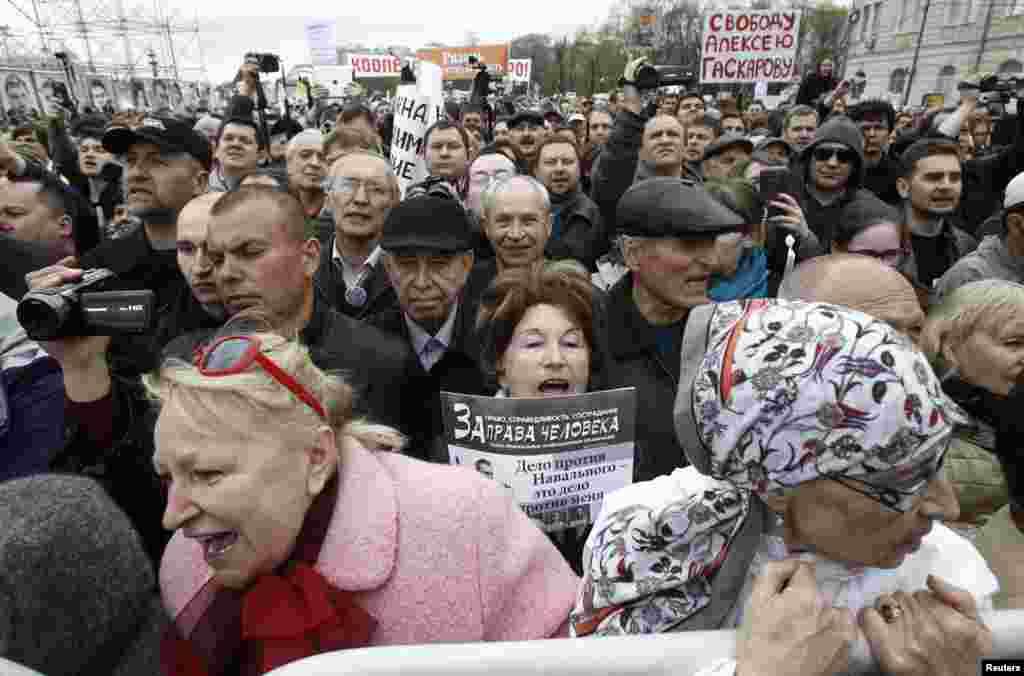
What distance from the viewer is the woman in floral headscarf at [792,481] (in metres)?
0.86

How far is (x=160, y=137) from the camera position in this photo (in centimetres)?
351

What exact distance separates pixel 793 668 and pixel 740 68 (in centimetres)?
855

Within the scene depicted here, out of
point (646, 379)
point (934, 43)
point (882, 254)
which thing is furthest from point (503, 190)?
point (934, 43)

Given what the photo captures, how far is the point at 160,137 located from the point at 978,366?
385 centimetres

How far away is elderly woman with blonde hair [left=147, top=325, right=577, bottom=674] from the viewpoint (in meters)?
1.28

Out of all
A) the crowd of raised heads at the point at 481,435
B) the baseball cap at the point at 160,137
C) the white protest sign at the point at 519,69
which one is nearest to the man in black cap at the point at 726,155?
the crowd of raised heads at the point at 481,435

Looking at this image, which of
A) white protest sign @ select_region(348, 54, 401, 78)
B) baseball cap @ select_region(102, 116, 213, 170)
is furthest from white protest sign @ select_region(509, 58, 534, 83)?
baseball cap @ select_region(102, 116, 213, 170)

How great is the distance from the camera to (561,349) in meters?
2.10

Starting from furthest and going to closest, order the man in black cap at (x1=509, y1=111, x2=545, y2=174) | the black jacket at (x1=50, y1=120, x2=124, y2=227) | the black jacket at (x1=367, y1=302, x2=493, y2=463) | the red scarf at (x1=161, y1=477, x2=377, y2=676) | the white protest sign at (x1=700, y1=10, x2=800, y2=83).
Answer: the white protest sign at (x1=700, y1=10, x2=800, y2=83) < the black jacket at (x1=50, y1=120, x2=124, y2=227) < the man in black cap at (x1=509, y1=111, x2=545, y2=174) < the black jacket at (x1=367, y1=302, x2=493, y2=463) < the red scarf at (x1=161, y1=477, x2=377, y2=676)

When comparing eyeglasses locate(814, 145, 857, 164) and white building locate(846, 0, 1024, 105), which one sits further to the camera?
white building locate(846, 0, 1024, 105)

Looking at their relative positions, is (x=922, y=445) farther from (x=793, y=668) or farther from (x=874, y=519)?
(x=793, y=668)

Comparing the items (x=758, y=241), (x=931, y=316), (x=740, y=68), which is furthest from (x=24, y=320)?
(x=740, y=68)

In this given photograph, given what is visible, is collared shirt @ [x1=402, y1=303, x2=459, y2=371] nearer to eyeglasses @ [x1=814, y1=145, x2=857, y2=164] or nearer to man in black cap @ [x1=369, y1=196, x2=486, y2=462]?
man in black cap @ [x1=369, y1=196, x2=486, y2=462]

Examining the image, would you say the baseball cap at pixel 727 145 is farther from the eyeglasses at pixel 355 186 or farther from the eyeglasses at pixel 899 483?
the eyeglasses at pixel 899 483
